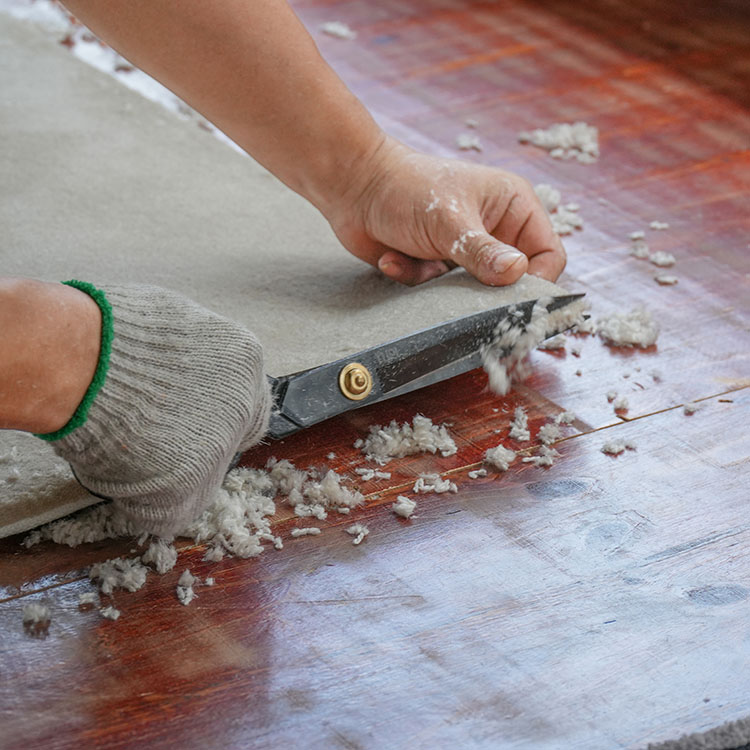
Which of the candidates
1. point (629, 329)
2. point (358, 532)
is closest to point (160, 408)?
point (358, 532)

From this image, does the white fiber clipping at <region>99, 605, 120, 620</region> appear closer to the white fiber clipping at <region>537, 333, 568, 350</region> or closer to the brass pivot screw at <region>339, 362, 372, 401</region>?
the brass pivot screw at <region>339, 362, 372, 401</region>

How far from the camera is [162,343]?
792mm

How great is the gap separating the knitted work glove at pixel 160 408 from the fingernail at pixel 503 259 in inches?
10.7

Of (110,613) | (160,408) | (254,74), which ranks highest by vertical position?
(254,74)

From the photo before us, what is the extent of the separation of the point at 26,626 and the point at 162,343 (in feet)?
0.70

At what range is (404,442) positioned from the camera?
91 centimetres

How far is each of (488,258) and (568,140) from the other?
577mm

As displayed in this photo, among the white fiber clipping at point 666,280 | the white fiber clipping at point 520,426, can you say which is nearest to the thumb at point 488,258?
the white fiber clipping at point 520,426

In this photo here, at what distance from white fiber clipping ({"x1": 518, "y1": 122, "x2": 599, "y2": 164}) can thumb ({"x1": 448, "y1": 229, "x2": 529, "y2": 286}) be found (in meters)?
0.50

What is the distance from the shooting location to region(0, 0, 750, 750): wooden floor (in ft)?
2.17

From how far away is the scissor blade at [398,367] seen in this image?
891 millimetres

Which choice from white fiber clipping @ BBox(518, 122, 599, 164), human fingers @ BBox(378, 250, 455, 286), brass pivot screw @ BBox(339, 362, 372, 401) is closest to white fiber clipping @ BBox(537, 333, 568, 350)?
human fingers @ BBox(378, 250, 455, 286)

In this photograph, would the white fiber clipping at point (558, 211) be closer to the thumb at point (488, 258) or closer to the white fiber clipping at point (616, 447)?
the thumb at point (488, 258)

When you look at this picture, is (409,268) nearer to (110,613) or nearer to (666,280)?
(666,280)
